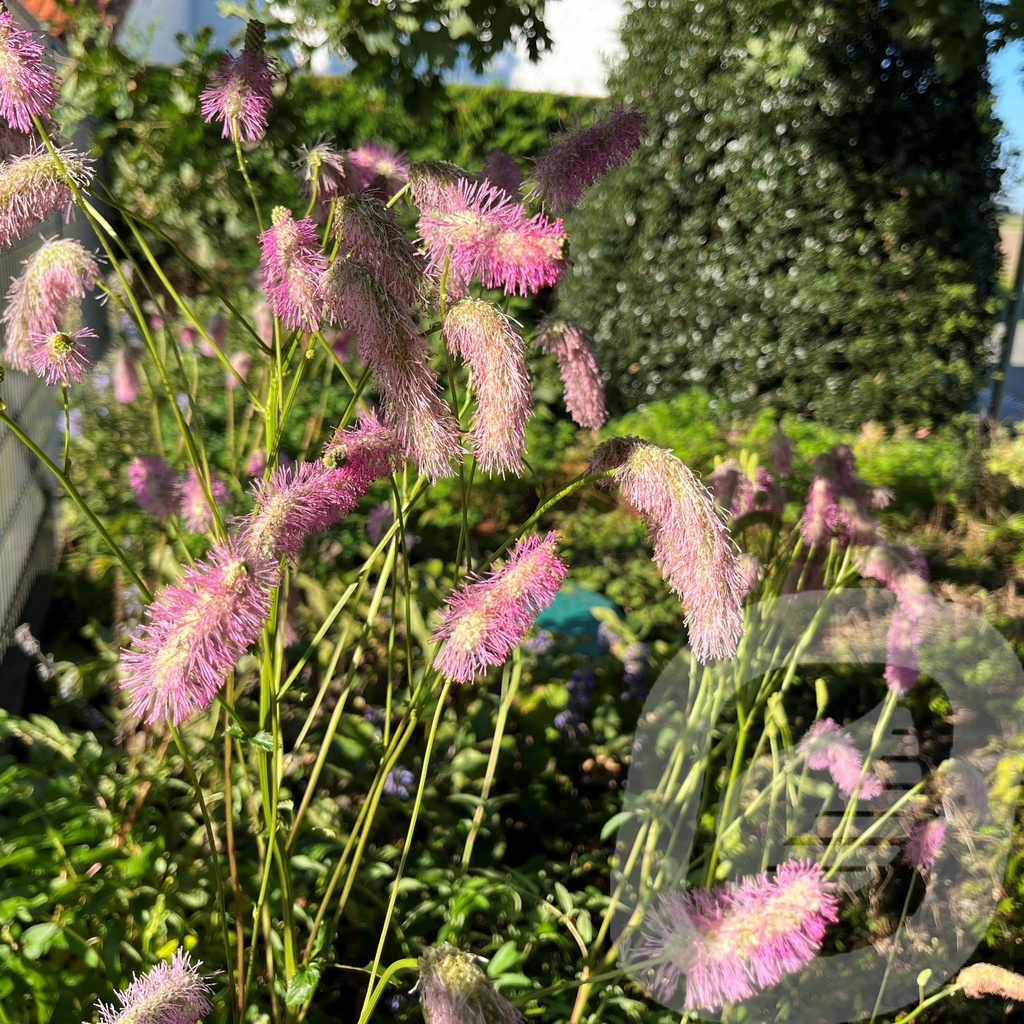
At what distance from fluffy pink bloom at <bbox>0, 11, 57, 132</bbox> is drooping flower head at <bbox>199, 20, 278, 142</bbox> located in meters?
0.21

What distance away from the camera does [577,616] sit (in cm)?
293

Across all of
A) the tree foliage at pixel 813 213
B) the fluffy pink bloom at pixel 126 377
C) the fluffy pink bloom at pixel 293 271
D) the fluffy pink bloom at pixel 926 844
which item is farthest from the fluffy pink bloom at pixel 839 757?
the tree foliage at pixel 813 213

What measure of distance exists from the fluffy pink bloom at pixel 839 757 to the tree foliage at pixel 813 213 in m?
3.61

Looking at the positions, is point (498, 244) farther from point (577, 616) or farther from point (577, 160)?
point (577, 616)

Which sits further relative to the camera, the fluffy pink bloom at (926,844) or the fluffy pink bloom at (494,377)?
the fluffy pink bloom at (926,844)

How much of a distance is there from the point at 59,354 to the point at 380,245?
1.30ft

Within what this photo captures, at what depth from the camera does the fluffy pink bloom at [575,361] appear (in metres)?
1.04

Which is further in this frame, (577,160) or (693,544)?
(577,160)

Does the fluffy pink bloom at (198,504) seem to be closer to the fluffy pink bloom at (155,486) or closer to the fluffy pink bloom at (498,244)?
the fluffy pink bloom at (155,486)

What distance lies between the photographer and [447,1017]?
0.68m

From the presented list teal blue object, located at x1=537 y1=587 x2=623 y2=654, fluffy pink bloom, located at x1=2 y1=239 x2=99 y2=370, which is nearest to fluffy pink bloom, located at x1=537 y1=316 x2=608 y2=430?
fluffy pink bloom, located at x1=2 y1=239 x2=99 y2=370

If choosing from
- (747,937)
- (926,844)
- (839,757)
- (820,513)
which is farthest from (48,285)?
(926,844)

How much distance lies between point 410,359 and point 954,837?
1.46 metres

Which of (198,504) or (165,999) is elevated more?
(198,504)
